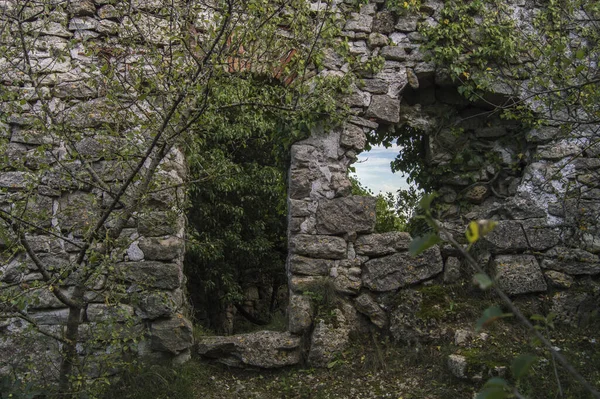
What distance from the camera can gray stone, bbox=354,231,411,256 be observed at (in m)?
4.58

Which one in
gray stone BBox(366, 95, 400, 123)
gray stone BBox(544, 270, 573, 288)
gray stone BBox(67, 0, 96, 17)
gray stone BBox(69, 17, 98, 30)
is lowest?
gray stone BBox(544, 270, 573, 288)

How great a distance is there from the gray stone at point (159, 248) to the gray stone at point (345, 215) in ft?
3.62

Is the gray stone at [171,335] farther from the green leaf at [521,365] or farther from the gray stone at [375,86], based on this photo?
the green leaf at [521,365]

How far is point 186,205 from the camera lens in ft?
13.0

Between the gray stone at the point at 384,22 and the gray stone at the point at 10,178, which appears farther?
the gray stone at the point at 384,22

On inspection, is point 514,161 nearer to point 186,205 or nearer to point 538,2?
point 538,2

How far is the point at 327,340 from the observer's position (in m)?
4.30

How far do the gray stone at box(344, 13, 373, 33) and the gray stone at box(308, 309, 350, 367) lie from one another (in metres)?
2.28

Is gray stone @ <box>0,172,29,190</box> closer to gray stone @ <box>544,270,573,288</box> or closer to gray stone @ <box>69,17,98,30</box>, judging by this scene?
gray stone @ <box>69,17,98,30</box>

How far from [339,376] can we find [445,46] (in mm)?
2772

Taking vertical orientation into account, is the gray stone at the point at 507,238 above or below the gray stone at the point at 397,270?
above

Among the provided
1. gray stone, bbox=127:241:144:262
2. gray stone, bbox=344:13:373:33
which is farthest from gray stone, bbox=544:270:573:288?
gray stone, bbox=127:241:144:262

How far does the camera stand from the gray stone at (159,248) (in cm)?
424

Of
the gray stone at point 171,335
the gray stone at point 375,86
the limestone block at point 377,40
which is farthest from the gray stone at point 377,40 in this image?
the gray stone at point 171,335
